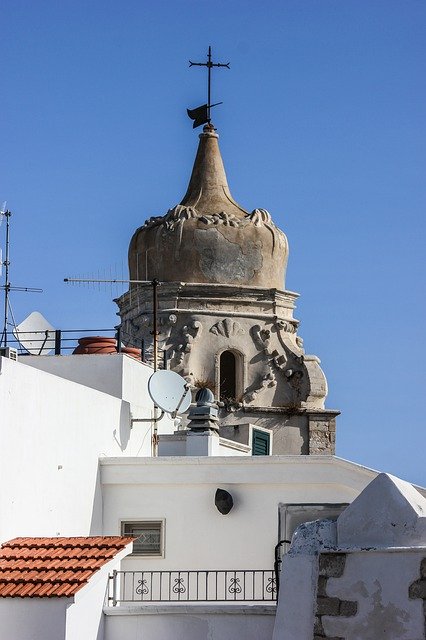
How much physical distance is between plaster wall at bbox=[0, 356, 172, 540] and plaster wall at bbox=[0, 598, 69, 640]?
203 centimetres

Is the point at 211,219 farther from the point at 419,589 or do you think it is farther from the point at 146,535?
the point at 419,589

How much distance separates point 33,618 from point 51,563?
3.71 ft

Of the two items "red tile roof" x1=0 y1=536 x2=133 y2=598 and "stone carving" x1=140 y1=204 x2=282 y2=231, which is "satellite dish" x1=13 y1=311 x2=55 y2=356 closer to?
"red tile roof" x1=0 y1=536 x2=133 y2=598

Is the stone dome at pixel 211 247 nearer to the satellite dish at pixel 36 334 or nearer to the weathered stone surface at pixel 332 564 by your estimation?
the satellite dish at pixel 36 334

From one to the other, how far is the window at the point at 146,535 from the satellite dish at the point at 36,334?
4.59 m

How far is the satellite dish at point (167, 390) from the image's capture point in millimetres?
29469

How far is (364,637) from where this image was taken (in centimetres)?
1655

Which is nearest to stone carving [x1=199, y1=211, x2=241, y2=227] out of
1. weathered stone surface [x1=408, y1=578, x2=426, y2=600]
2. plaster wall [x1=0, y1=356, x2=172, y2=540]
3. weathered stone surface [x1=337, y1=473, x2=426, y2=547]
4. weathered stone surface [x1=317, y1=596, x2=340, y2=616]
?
plaster wall [x1=0, y1=356, x2=172, y2=540]

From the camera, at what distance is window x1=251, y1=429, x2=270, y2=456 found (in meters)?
37.7

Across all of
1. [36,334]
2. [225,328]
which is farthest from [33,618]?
[225,328]

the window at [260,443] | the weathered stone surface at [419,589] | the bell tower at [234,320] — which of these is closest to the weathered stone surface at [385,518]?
the weathered stone surface at [419,589]


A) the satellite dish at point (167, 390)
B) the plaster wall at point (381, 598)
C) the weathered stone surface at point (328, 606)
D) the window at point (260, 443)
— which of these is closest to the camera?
the plaster wall at point (381, 598)

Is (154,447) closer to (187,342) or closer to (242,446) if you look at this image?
(242,446)

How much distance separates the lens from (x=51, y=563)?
21.8 m
